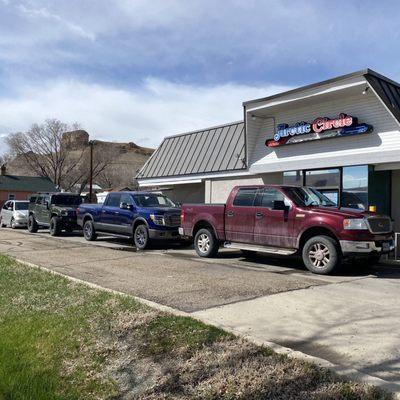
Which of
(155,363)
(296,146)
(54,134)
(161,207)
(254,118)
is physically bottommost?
(155,363)

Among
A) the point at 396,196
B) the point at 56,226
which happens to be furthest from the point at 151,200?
the point at 396,196

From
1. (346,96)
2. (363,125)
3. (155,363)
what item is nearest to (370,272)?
(363,125)

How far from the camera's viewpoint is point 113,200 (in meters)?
17.0

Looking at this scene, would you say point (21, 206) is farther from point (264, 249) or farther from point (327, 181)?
point (264, 249)

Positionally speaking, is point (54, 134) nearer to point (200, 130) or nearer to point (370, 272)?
point (200, 130)

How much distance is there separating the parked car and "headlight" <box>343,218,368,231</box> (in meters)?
20.5

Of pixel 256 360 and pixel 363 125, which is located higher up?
pixel 363 125

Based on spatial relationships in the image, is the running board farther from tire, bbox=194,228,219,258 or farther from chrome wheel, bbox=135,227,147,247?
chrome wheel, bbox=135,227,147,247

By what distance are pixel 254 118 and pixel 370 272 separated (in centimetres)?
A: 878

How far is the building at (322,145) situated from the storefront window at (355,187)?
30mm

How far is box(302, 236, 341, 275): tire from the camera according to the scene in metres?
10.1

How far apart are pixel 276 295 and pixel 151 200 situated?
30.0ft

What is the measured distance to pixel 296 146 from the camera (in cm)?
1708

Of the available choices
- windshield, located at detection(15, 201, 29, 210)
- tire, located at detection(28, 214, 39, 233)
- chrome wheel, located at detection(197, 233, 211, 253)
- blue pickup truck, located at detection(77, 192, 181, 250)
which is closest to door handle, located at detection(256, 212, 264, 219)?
chrome wheel, located at detection(197, 233, 211, 253)
